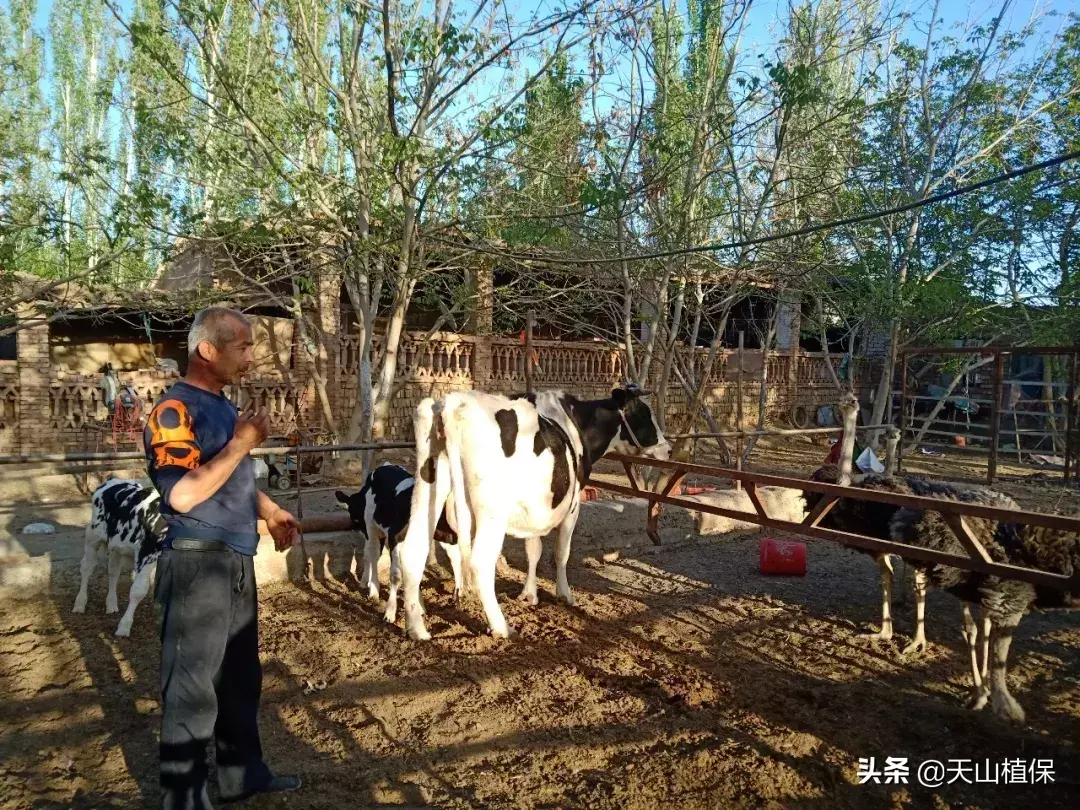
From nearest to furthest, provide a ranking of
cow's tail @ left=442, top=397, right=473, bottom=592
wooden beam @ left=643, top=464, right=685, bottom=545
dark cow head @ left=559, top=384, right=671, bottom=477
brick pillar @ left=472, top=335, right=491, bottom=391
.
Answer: cow's tail @ left=442, top=397, right=473, bottom=592
wooden beam @ left=643, top=464, right=685, bottom=545
dark cow head @ left=559, top=384, right=671, bottom=477
brick pillar @ left=472, top=335, right=491, bottom=391

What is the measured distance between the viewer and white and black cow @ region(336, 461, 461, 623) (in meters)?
5.44

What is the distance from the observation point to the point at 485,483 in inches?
196

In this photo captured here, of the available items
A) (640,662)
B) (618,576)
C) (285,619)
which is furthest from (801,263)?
(285,619)

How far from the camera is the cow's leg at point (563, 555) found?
5773 millimetres

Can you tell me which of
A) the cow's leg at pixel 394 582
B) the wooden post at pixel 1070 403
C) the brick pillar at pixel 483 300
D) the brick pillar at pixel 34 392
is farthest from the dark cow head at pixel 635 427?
the brick pillar at pixel 34 392

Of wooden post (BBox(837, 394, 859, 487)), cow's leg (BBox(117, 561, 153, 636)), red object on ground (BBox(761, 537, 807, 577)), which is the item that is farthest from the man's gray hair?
red object on ground (BBox(761, 537, 807, 577))

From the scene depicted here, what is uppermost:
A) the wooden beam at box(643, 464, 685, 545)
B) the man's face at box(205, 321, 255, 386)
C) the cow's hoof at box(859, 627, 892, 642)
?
the man's face at box(205, 321, 255, 386)

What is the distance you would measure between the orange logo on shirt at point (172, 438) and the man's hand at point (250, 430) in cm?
17

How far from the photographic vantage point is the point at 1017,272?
13.9 metres

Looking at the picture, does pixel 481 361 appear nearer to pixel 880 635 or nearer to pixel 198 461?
pixel 880 635

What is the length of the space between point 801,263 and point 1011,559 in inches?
231

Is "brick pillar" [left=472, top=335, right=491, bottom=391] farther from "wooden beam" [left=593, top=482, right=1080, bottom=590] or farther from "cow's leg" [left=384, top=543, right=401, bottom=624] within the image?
"wooden beam" [left=593, top=482, right=1080, bottom=590]

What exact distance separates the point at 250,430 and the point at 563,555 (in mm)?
3765

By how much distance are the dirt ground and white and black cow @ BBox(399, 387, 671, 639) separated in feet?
1.43
